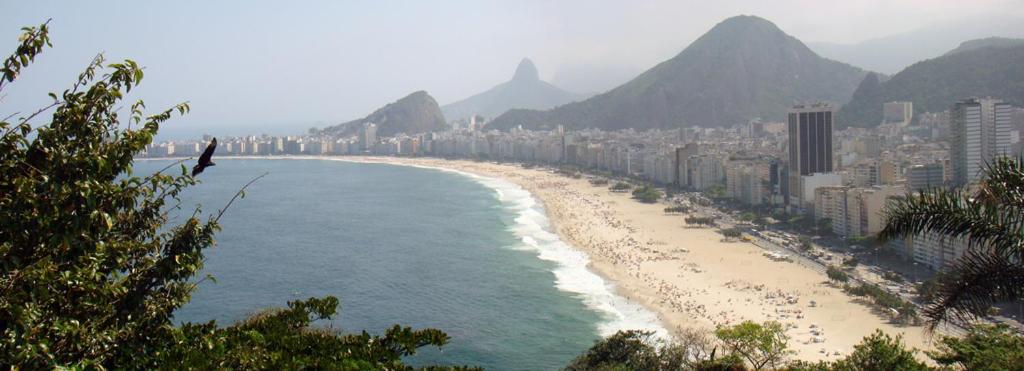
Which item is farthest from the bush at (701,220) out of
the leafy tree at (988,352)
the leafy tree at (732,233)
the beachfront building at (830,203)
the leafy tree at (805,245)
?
the leafy tree at (988,352)

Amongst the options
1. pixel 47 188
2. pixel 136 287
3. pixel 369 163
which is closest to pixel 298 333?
pixel 136 287

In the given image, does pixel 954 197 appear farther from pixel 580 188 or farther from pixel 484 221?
pixel 580 188

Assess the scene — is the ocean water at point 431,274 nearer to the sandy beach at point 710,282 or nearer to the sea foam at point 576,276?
the sea foam at point 576,276

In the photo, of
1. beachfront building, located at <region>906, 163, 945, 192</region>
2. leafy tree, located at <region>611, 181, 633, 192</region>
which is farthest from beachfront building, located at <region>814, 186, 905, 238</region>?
leafy tree, located at <region>611, 181, 633, 192</region>

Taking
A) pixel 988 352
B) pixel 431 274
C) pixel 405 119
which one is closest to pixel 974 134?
pixel 431 274

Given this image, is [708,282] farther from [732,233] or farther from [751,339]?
[751,339]

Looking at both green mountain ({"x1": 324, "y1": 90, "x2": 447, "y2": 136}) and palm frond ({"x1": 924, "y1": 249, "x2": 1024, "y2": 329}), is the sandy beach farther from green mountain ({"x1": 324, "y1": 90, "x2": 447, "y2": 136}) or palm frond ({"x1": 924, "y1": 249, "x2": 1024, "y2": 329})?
green mountain ({"x1": 324, "y1": 90, "x2": 447, "y2": 136})
